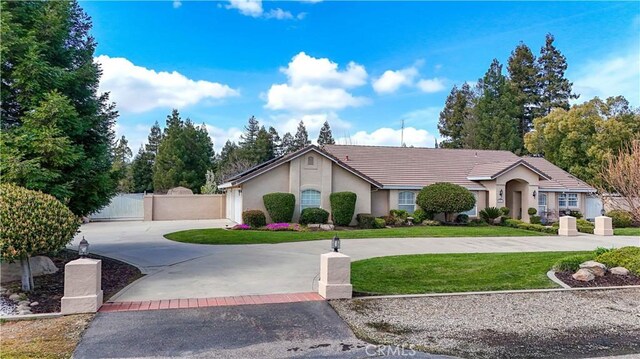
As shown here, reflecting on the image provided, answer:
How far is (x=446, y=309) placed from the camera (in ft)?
22.9

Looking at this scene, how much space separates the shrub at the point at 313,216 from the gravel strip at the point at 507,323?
14004mm

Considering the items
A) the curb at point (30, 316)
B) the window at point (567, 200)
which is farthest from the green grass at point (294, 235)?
the window at point (567, 200)

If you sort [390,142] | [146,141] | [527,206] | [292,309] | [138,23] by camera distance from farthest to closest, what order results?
[146,141], [390,142], [527,206], [138,23], [292,309]

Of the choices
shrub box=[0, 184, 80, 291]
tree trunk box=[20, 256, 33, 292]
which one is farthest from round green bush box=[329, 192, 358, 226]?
tree trunk box=[20, 256, 33, 292]

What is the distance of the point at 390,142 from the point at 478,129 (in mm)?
11164

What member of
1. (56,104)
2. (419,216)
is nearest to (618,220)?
(419,216)

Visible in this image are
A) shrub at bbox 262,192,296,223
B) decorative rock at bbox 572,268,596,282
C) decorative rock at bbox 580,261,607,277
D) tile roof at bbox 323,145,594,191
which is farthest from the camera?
tile roof at bbox 323,145,594,191

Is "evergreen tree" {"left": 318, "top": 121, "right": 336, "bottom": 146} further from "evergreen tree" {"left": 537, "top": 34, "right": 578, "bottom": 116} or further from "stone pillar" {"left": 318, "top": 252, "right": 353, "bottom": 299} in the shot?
"stone pillar" {"left": 318, "top": 252, "right": 353, "bottom": 299}

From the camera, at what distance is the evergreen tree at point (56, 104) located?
871 cm

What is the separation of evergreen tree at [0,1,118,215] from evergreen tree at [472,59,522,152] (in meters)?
44.0

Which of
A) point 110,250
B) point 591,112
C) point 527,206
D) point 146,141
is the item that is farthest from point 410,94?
point 146,141

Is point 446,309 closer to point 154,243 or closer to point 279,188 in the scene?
point 154,243

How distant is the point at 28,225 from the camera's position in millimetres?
6883

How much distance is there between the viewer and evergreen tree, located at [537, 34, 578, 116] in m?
51.5
